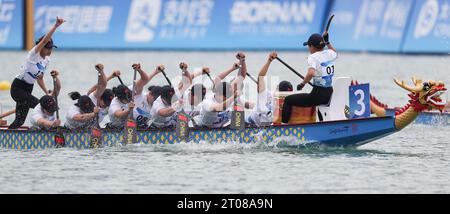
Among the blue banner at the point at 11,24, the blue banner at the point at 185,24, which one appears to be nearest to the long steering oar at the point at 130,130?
the blue banner at the point at 185,24

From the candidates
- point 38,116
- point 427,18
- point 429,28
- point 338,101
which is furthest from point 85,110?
point 429,28

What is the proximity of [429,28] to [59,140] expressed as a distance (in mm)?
27250

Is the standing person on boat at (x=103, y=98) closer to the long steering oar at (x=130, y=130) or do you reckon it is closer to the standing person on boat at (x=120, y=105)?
the standing person on boat at (x=120, y=105)

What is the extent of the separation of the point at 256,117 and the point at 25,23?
98.6 feet

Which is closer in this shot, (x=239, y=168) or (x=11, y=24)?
(x=239, y=168)

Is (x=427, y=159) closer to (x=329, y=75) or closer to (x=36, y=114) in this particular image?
(x=329, y=75)

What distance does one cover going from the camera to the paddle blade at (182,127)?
21.6 metres

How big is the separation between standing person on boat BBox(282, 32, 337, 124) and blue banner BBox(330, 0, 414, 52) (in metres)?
27.2

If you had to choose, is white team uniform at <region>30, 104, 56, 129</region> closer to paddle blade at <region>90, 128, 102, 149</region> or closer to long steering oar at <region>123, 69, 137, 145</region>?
paddle blade at <region>90, 128, 102, 149</region>

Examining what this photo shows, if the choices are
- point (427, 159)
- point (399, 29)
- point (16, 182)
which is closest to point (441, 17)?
point (399, 29)

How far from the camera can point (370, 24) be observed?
49031mm

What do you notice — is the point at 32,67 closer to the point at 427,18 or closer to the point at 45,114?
the point at 45,114

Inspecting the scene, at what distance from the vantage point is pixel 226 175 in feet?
63.8

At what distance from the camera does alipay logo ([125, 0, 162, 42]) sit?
50.3 m
